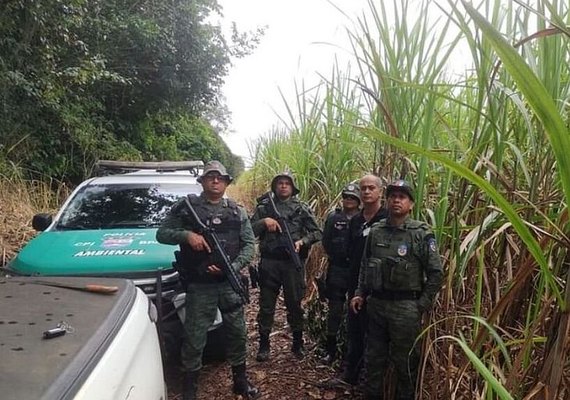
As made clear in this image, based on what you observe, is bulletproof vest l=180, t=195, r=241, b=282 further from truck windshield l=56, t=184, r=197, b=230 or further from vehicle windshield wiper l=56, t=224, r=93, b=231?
vehicle windshield wiper l=56, t=224, r=93, b=231

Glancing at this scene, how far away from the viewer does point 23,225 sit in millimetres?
6195

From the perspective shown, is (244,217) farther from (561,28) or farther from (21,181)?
(21,181)

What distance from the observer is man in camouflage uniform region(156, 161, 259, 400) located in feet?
11.0

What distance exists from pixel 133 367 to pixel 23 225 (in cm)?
556

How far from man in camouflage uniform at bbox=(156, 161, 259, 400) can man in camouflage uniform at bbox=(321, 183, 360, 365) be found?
710 mm

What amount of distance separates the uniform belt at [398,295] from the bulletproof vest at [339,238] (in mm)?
1039

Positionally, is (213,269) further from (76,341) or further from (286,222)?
(76,341)

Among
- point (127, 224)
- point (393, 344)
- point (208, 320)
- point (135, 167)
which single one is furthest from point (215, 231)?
point (135, 167)

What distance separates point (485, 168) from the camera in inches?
83.0

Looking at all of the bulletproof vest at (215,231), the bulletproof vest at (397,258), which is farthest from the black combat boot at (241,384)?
the bulletproof vest at (397,258)

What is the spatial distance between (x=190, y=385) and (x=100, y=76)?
17.8 feet

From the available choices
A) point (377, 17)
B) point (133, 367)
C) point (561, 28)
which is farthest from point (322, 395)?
point (561, 28)

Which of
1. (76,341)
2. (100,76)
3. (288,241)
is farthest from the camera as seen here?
(100,76)

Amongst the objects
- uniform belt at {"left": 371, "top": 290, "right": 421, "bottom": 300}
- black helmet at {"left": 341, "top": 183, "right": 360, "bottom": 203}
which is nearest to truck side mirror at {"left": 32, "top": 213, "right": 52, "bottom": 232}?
black helmet at {"left": 341, "top": 183, "right": 360, "bottom": 203}
